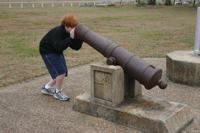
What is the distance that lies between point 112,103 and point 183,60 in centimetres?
269

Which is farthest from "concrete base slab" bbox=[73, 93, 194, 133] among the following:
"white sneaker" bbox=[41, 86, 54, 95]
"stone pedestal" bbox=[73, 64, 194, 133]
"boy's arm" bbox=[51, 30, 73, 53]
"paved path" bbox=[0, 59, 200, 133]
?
"white sneaker" bbox=[41, 86, 54, 95]

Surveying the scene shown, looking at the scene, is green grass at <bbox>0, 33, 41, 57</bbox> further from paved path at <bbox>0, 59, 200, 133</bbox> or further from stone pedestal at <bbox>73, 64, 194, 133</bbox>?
stone pedestal at <bbox>73, 64, 194, 133</bbox>

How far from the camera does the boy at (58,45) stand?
4301mm

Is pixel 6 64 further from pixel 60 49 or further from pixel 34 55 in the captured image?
pixel 60 49

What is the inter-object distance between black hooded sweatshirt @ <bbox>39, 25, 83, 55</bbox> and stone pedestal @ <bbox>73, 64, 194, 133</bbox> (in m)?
0.73

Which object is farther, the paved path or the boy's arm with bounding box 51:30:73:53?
→ the boy's arm with bounding box 51:30:73:53

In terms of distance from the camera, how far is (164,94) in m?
5.25

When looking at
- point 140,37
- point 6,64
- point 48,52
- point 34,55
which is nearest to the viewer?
point 48,52

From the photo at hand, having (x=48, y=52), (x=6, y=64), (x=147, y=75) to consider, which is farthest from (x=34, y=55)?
(x=147, y=75)

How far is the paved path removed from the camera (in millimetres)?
3777

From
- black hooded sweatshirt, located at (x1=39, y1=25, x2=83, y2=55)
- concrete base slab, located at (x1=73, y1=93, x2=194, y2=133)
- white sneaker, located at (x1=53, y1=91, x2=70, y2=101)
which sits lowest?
white sneaker, located at (x1=53, y1=91, x2=70, y2=101)

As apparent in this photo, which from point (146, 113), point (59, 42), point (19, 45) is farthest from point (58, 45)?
point (19, 45)

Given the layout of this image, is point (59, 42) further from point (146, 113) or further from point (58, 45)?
point (146, 113)

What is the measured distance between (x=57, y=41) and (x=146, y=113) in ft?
6.73
